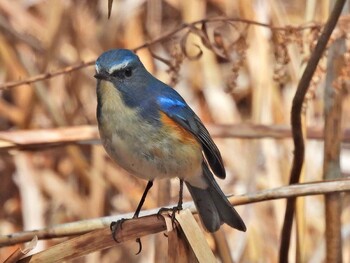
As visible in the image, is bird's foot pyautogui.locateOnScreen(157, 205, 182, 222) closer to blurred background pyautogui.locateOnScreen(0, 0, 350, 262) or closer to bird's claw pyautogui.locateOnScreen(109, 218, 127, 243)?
bird's claw pyautogui.locateOnScreen(109, 218, 127, 243)

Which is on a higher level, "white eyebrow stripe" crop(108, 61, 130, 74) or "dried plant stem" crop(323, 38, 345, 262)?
"white eyebrow stripe" crop(108, 61, 130, 74)

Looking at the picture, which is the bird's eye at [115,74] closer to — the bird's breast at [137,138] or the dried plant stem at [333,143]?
the bird's breast at [137,138]

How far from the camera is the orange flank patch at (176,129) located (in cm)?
279

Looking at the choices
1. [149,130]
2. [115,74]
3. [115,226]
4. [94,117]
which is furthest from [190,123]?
[94,117]

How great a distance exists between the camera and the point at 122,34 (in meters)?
5.04

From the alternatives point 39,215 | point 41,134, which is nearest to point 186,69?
point 39,215

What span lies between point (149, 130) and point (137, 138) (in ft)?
0.16

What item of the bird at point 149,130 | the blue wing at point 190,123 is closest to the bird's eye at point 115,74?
the bird at point 149,130

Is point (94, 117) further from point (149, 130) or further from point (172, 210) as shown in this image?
point (172, 210)

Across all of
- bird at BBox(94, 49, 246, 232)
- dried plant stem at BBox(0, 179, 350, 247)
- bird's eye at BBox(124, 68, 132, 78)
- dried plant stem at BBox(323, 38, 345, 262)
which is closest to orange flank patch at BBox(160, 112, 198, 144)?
bird at BBox(94, 49, 246, 232)

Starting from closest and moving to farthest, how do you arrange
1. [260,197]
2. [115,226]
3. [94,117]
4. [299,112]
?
[115,226] → [260,197] → [299,112] → [94,117]

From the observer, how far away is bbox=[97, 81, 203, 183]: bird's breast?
107 inches

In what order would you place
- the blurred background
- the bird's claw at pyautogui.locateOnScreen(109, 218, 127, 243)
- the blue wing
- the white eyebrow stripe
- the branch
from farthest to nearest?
the blurred background
the branch
the blue wing
the white eyebrow stripe
the bird's claw at pyautogui.locateOnScreen(109, 218, 127, 243)

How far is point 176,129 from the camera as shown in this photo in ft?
9.23
